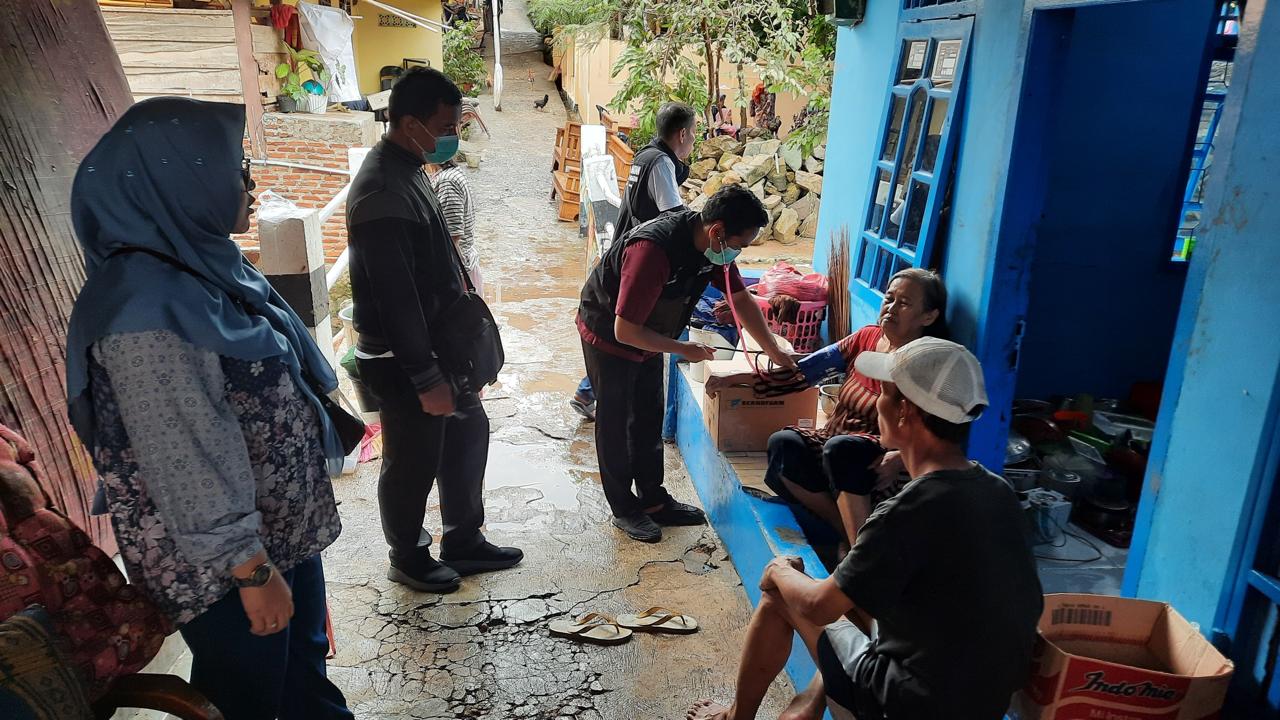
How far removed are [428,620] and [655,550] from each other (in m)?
1.15

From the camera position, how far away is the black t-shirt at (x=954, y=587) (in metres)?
1.88

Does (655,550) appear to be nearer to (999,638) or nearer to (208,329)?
(999,638)

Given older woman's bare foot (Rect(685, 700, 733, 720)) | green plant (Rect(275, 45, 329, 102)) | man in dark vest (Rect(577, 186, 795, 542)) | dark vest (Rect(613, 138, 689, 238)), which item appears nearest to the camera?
older woman's bare foot (Rect(685, 700, 733, 720))

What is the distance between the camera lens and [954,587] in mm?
1891

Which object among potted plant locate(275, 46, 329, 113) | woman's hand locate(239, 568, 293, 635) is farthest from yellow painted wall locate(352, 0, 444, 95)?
woman's hand locate(239, 568, 293, 635)

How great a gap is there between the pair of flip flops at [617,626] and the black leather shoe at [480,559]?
0.49 meters

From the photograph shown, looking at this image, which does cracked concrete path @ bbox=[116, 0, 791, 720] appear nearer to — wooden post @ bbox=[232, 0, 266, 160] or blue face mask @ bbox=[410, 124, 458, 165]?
blue face mask @ bbox=[410, 124, 458, 165]

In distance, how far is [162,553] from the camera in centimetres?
181

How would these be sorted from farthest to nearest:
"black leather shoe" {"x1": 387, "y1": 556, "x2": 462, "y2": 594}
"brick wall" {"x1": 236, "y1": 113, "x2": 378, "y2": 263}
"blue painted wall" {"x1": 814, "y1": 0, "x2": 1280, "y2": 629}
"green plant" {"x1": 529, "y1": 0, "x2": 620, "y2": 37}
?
"green plant" {"x1": 529, "y1": 0, "x2": 620, "y2": 37}
"brick wall" {"x1": 236, "y1": 113, "x2": 378, "y2": 263}
"black leather shoe" {"x1": 387, "y1": 556, "x2": 462, "y2": 594}
"blue painted wall" {"x1": 814, "y1": 0, "x2": 1280, "y2": 629}

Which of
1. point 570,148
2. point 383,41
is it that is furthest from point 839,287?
point 383,41

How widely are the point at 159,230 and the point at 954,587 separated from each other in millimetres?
1880

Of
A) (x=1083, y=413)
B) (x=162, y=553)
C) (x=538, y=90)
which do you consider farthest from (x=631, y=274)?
(x=538, y=90)

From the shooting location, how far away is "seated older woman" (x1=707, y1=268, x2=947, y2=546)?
3.07m

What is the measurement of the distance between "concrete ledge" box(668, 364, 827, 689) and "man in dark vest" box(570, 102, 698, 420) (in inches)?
23.9
